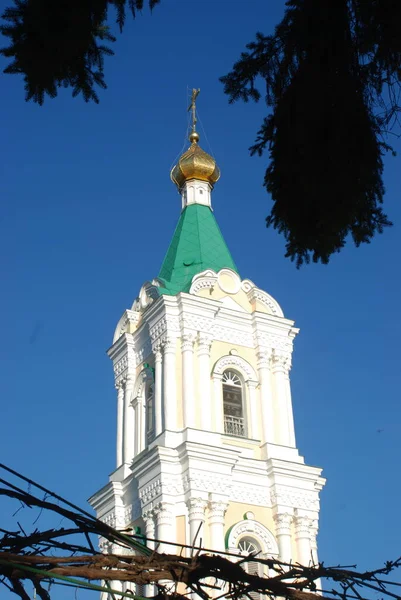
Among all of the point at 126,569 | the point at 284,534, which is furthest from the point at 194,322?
the point at 126,569

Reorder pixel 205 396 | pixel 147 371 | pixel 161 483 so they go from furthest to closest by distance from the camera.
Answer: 1. pixel 147 371
2. pixel 205 396
3. pixel 161 483

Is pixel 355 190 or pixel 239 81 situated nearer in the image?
pixel 355 190

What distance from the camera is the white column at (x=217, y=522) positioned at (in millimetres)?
18406

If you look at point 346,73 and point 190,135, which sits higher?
point 190,135

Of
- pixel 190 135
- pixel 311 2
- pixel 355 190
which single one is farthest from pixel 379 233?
pixel 190 135

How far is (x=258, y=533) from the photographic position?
64.0 ft

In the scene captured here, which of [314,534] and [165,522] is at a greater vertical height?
[314,534]

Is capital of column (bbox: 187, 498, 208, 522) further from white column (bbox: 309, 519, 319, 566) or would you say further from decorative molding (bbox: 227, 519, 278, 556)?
white column (bbox: 309, 519, 319, 566)

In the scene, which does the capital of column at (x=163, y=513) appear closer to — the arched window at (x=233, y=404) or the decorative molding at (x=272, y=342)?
the arched window at (x=233, y=404)

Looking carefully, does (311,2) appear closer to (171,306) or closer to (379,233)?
(379,233)

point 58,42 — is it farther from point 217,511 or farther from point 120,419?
point 120,419

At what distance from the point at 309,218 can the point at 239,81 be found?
1.22 m

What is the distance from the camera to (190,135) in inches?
1134

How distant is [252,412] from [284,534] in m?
3.14
